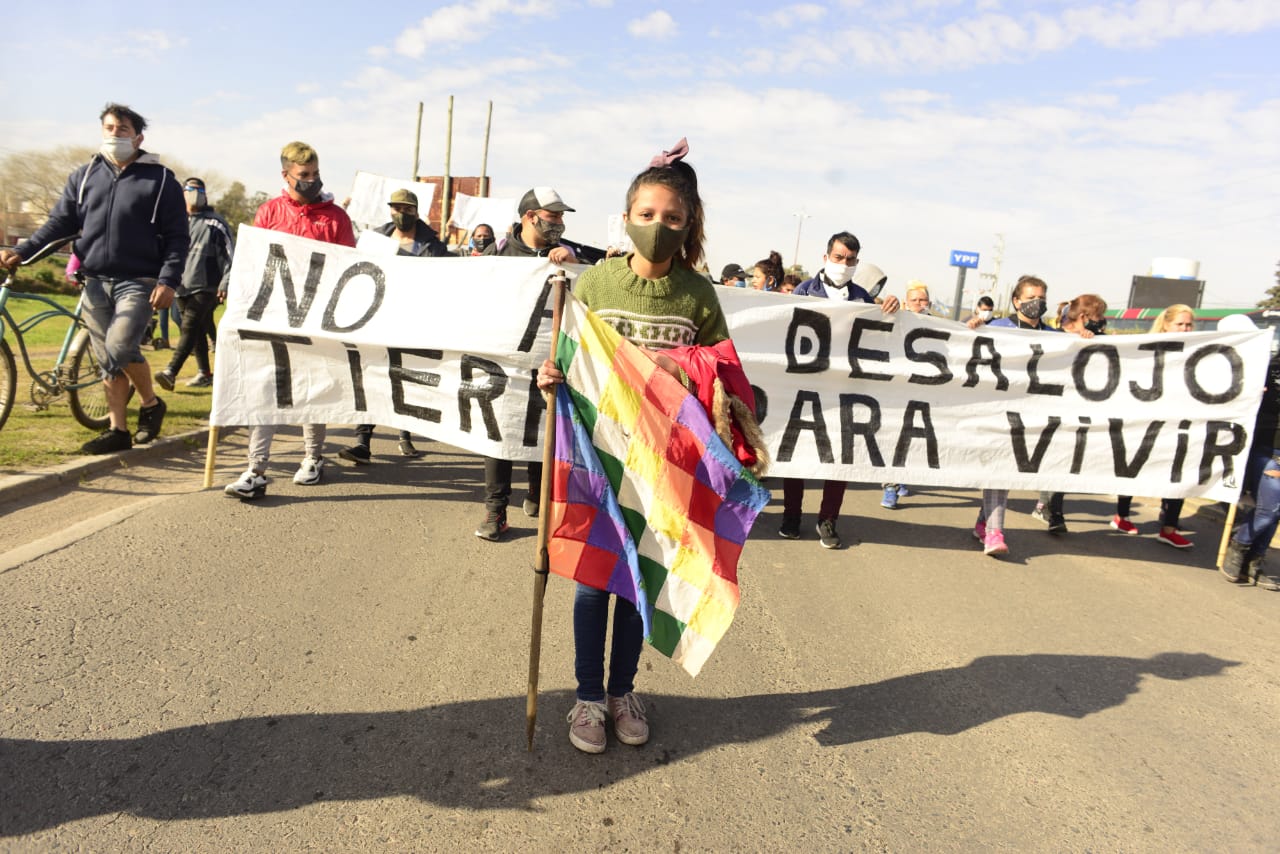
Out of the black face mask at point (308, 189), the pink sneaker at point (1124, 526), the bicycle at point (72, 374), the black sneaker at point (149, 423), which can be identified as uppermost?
the black face mask at point (308, 189)

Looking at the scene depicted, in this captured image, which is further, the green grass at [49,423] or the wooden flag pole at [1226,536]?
the wooden flag pole at [1226,536]

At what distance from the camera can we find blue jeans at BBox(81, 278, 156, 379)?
555cm

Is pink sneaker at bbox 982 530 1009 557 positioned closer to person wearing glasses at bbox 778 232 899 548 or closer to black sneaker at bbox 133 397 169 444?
person wearing glasses at bbox 778 232 899 548

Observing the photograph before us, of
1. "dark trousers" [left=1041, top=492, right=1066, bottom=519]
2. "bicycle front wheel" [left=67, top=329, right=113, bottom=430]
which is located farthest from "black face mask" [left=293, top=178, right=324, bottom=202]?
"dark trousers" [left=1041, top=492, right=1066, bottom=519]

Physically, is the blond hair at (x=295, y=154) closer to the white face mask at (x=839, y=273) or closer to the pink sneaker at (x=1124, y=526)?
the white face mask at (x=839, y=273)

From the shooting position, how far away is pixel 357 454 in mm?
6590

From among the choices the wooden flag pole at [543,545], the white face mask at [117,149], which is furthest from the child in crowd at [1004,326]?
the white face mask at [117,149]

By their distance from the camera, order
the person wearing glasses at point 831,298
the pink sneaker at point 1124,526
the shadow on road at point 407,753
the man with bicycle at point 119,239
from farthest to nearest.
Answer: the pink sneaker at point 1124,526 < the person wearing glasses at point 831,298 < the man with bicycle at point 119,239 < the shadow on road at point 407,753

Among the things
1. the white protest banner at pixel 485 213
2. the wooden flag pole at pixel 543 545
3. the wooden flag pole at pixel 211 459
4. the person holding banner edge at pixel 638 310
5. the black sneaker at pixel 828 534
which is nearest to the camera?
the wooden flag pole at pixel 543 545

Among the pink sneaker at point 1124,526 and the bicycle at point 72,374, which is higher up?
the bicycle at point 72,374

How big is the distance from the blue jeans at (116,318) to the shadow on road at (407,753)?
12.4 feet

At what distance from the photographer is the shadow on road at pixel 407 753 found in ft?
7.79

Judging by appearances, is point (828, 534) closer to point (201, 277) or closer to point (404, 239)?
point (404, 239)

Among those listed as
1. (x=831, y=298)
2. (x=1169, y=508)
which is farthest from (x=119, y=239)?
(x=1169, y=508)
